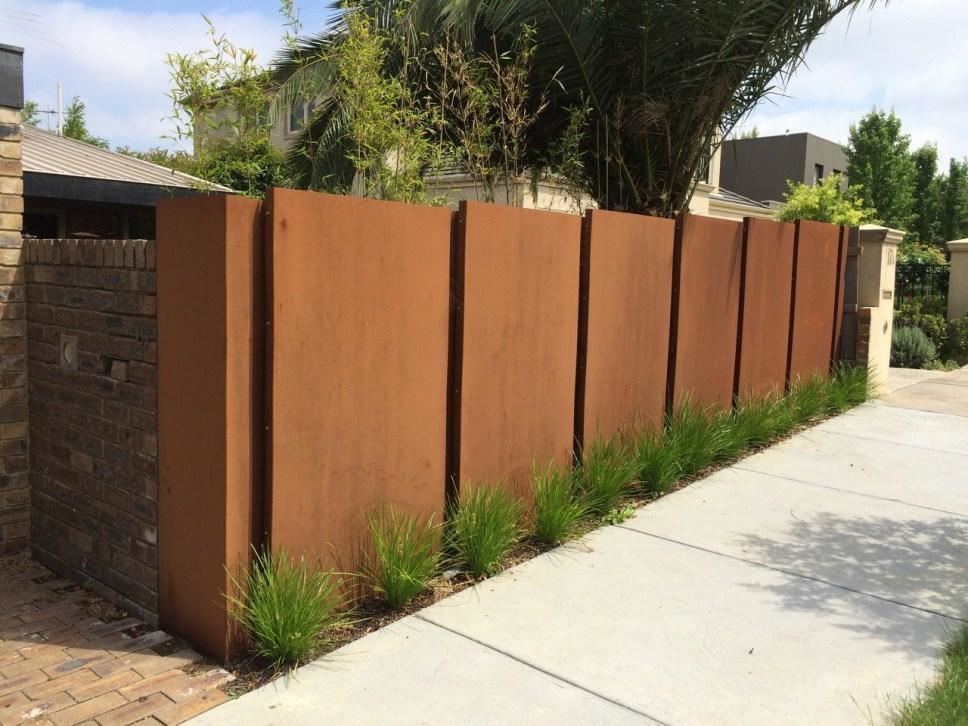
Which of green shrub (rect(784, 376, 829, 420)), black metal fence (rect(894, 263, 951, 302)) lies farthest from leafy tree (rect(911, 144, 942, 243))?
green shrub (rect(784, 376, 829, 420))

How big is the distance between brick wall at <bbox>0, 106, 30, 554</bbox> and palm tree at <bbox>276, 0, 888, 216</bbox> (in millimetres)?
2859

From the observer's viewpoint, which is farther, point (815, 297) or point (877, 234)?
point (877, 234)

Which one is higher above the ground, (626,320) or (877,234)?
(877,234)

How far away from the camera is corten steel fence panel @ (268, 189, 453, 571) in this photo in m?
3.72

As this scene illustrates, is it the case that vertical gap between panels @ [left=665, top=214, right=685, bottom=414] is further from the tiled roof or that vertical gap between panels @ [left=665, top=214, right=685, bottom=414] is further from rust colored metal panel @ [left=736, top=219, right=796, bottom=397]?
the tiled roof

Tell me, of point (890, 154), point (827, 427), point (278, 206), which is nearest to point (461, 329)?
point (278, 206)

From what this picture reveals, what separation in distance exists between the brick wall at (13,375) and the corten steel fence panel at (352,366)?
202 centimetres

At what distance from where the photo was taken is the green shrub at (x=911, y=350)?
14117mm

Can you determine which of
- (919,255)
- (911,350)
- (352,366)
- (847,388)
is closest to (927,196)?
(919,255)

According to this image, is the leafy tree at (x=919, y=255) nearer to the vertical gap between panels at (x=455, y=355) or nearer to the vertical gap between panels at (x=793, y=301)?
the vertical gap between panels at (x=793, y=301)

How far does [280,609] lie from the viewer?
3.58 m

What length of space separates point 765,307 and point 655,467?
3.07 metres

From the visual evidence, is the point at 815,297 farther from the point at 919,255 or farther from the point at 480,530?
the point at 919,255

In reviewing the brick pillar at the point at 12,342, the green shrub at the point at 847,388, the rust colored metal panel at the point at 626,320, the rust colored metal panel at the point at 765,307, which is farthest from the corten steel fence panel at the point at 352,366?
the green shrub at the point at 847,388
